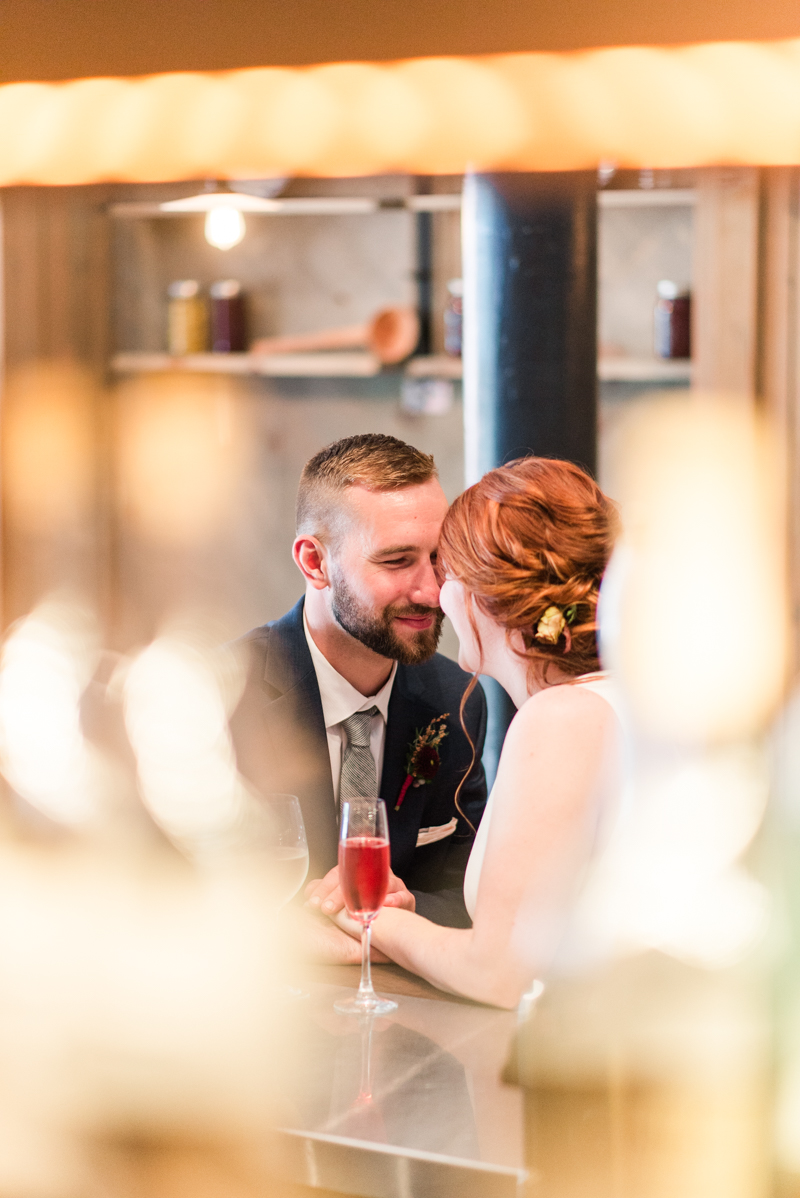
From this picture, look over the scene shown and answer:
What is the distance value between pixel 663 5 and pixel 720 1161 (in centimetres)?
73

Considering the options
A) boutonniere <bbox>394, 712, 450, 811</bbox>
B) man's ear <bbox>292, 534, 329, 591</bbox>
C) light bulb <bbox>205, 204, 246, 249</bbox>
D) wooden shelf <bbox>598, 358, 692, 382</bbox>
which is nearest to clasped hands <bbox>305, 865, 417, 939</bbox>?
boutonniere <bbox>394, 712, 450, 811</bbox>

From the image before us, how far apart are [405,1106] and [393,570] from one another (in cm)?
93

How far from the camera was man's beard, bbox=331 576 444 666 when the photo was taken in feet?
5.48

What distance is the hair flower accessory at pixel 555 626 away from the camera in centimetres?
118

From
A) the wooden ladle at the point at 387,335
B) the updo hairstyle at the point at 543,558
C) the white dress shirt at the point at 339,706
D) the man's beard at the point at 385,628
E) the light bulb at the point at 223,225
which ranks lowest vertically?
the white dress shirt at the point at 339,706

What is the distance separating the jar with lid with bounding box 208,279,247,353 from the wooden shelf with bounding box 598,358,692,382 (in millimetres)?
995

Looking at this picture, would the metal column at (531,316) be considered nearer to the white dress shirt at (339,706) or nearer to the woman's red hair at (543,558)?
the white dress shirt at (339,706)

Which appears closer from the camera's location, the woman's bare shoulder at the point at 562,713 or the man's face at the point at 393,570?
the woman's bare shoulder at the point at 562,713

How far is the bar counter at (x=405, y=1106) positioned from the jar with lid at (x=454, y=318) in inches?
77.8

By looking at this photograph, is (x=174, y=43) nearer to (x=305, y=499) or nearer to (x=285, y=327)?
(x=305, y=499)

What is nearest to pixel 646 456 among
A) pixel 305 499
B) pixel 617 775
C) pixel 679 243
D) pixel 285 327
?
pixel 679 243

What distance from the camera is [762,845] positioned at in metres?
1.03

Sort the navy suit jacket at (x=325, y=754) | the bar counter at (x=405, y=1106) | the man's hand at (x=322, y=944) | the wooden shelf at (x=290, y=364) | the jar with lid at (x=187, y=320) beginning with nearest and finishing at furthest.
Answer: the bar counter at (x=405, y=1106)
the man's hand at (x=322, y=944)
the navy suit jacket at (x=325, y=754)
the wooden shelf at (x=290, y=364)
the jar with lid at (x=187, y=320)

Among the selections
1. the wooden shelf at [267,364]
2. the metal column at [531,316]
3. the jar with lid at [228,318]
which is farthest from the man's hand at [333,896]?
the jar with lid at [228,318]
